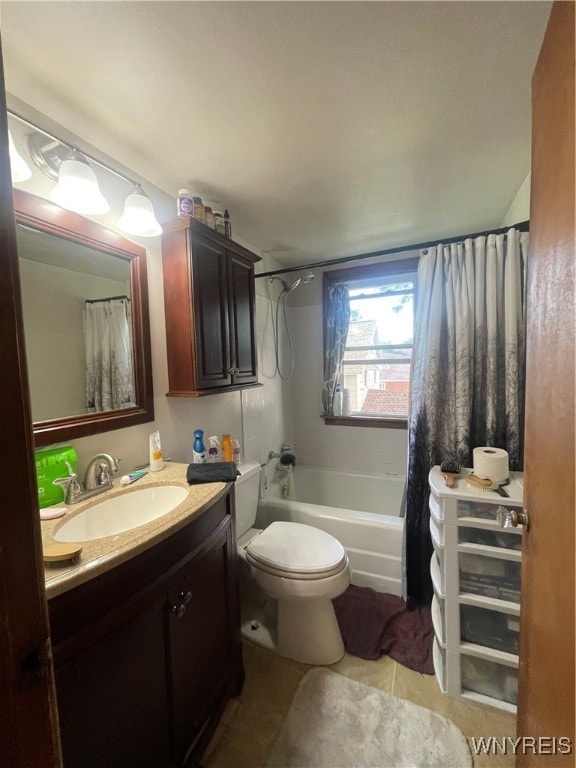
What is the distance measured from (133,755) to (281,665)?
0.80 metres

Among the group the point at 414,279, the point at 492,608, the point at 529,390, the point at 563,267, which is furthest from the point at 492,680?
the point at 414,279

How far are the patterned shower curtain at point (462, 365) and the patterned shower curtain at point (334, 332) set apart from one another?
96 centimetres

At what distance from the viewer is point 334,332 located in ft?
9.10

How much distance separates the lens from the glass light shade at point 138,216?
1.25m

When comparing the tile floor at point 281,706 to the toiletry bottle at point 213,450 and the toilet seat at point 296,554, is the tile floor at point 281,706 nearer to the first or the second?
the toilet seat at point 296,554

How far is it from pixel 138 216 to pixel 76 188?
0.23 metres

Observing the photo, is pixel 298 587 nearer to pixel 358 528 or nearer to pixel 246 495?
pixel 246 495

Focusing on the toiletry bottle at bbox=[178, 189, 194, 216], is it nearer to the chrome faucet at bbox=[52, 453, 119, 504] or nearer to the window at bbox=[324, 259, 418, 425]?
the chrome faucet at bbox=[52, 453, 119, 504]

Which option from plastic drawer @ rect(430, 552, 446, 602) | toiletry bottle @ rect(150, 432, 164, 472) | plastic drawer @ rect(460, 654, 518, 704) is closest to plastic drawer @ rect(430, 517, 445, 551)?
plastic drawer @ rect(430, 552, 446, 602)

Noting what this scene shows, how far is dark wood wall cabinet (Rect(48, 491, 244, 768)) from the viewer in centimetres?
69

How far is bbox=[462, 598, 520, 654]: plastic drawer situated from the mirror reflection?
1779mm

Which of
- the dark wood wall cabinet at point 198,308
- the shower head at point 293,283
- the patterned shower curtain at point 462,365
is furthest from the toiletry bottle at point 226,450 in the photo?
the shower head at point 293,283

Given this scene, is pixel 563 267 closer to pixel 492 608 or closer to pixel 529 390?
pixel 529 390

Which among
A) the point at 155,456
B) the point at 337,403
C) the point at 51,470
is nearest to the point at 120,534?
the point at 51,470
